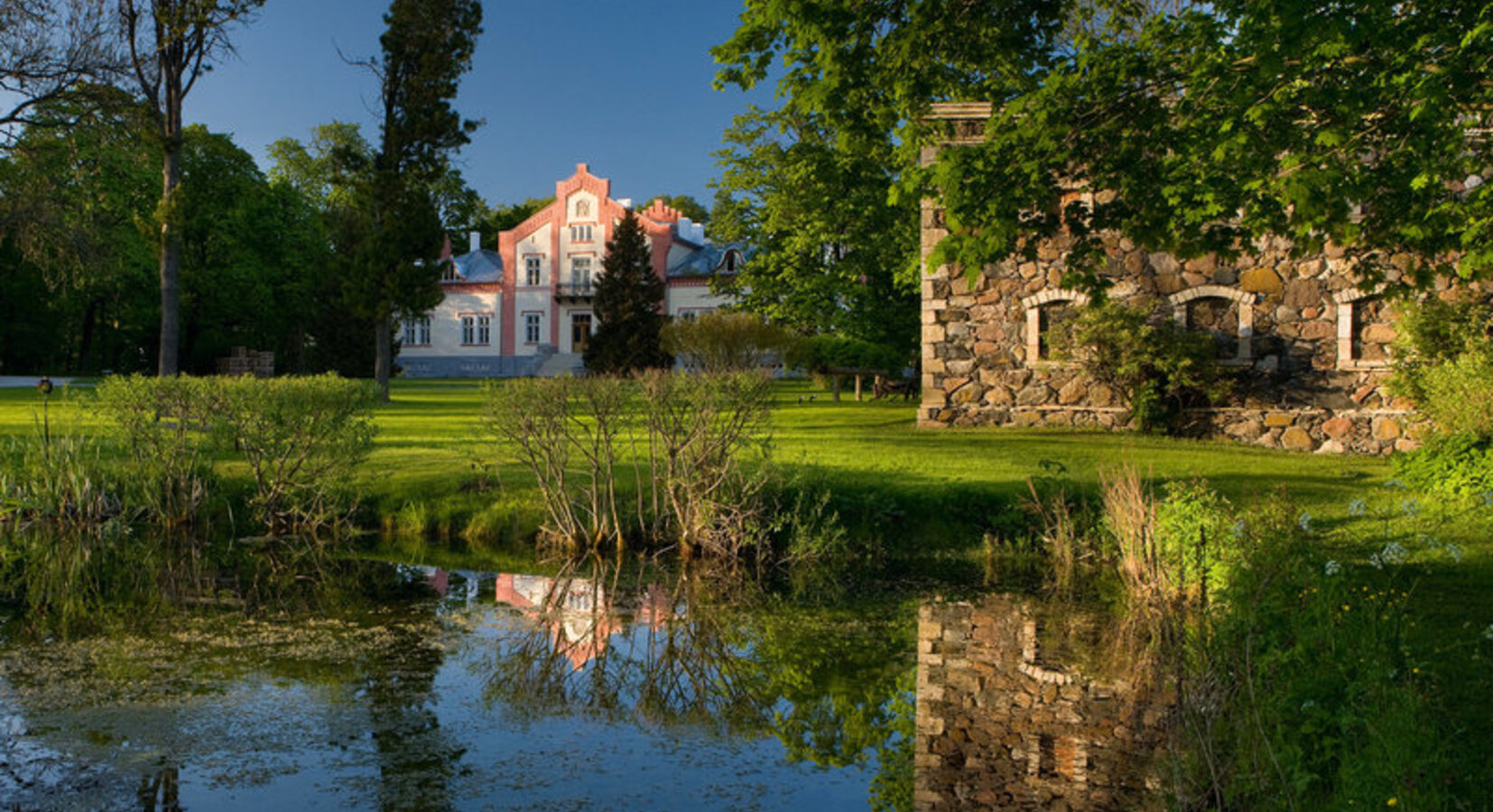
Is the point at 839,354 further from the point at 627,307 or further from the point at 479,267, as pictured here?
the point at 479,267

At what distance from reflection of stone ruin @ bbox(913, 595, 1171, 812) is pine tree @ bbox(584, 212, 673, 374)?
1461 inches

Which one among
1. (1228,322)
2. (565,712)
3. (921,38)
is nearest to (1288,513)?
(921,38)

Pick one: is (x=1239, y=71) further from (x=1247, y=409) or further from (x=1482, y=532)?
(x=1247, y=409)

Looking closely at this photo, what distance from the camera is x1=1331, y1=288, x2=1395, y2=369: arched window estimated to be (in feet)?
56.0

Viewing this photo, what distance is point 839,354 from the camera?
1141 inches

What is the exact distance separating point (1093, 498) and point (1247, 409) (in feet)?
22.8

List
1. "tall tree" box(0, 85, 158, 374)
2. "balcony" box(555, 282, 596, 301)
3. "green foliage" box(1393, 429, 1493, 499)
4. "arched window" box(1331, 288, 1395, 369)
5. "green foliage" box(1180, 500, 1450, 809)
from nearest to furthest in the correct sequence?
"green foliage" box(1180, 500, 1450, 809)
"green foliage" box(1393, 429, 1493, 499)
"arched window" box(1331, 288, 1395, 369)
"tall tree" box(0, 85, 158, 374)
"balcony" box(555, 282, 596, 301)

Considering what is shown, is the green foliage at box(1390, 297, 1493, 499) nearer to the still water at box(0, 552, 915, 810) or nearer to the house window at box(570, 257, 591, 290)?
the still water at box(0, 552, 915, 810)

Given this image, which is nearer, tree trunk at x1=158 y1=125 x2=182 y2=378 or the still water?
the still water

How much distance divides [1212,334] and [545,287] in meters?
43.0

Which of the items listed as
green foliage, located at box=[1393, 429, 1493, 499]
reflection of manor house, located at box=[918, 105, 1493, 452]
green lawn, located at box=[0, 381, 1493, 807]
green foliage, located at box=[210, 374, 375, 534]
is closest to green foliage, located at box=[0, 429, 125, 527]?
green lawn, located at box=[0, 381, 1493, 807]

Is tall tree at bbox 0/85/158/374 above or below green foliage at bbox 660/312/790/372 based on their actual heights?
above

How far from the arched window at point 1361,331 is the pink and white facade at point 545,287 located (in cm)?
3685

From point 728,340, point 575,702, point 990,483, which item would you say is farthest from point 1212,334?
point 575,702
